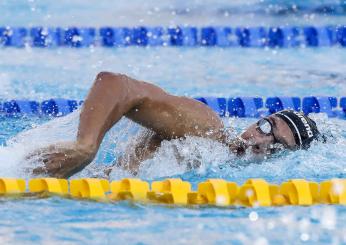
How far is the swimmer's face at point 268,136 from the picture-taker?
11.2ft

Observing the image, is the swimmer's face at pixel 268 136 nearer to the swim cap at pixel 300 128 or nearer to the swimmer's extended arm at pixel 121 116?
the swim cap at pixel 300 128

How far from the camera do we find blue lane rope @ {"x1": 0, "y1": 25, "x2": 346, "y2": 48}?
7.27 m

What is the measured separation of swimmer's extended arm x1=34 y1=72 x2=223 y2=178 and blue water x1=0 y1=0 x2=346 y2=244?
10 centimetres


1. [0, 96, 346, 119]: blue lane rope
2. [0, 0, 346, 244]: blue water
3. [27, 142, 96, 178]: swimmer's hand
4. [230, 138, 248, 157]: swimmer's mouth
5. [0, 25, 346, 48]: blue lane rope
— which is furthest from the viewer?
[0, 25, 346, 48]: blue lane rope

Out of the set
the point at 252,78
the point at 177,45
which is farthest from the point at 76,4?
the point at 252,78

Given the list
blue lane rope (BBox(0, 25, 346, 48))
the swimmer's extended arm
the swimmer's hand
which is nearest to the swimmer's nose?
the swimmer's extended arm

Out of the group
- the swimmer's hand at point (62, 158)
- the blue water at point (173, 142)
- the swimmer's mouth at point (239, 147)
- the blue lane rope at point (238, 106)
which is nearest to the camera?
the blue water at point (173, 142)

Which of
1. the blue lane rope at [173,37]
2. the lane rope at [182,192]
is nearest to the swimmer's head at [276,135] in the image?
the lane rope at [182,192]

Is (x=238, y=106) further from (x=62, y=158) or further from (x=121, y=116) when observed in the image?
(x=62, y=158)

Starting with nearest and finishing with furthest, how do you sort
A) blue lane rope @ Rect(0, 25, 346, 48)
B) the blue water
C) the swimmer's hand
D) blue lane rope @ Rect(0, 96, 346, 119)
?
the blue water, the swimmer's hand, blue lane rope @ Rect(0, 96, 346, 119), blue lane rope @ Rect(0, 25, 346, 48)

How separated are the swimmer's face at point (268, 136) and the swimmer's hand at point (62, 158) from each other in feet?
2.55

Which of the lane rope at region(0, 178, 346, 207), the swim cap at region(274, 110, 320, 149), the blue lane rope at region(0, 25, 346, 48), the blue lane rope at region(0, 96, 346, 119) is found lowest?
the lane rope at region(0, 178, 346, 207)

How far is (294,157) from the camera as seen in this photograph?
11.6 feet

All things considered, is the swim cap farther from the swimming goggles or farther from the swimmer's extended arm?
the swimmer's extended arm
